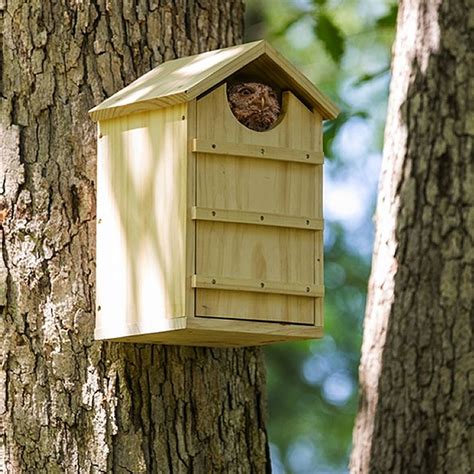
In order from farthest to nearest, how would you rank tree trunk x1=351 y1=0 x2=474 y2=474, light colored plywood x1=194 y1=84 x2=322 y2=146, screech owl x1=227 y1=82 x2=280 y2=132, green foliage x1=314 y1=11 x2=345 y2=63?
green foliage x1=314 y1=11 x2=345 y2=63 < tree trunk x1=351 y1=0 x2=474 y2=474 < screech owl x1=227 y1=82 x2=280 y2=132 < light colored plywood x1=194 y1=84 x2=322 y2=146

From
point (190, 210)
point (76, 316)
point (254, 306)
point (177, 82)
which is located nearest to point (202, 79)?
point (177, 82)

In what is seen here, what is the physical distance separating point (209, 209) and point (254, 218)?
0.43 ft

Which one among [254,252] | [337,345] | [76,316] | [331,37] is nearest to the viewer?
[254,252]

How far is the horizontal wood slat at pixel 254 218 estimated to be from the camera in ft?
10.7

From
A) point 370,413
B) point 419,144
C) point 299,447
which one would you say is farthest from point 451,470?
point 299,447

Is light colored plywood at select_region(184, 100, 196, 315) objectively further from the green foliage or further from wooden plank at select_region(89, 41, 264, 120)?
the green foliage

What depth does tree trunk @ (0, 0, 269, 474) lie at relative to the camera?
3.50m

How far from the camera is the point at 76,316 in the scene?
3.52 metres

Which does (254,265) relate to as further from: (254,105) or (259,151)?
(254,105)

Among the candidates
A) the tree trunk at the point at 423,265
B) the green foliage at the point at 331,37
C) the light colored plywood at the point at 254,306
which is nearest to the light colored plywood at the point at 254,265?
the light colored plywood at the point at 254,306

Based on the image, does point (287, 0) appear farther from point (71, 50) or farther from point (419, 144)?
point (71, 50)

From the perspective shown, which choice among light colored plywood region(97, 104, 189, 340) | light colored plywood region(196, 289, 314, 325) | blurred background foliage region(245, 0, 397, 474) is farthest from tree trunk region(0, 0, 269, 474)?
blurred background foliage region(245, 0, 397, 474)

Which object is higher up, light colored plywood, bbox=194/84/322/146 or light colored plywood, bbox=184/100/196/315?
light colored plywood, bbox=194/84/322/146

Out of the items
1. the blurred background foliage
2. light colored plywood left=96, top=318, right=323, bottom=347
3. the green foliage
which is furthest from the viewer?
the blurred background foliage
